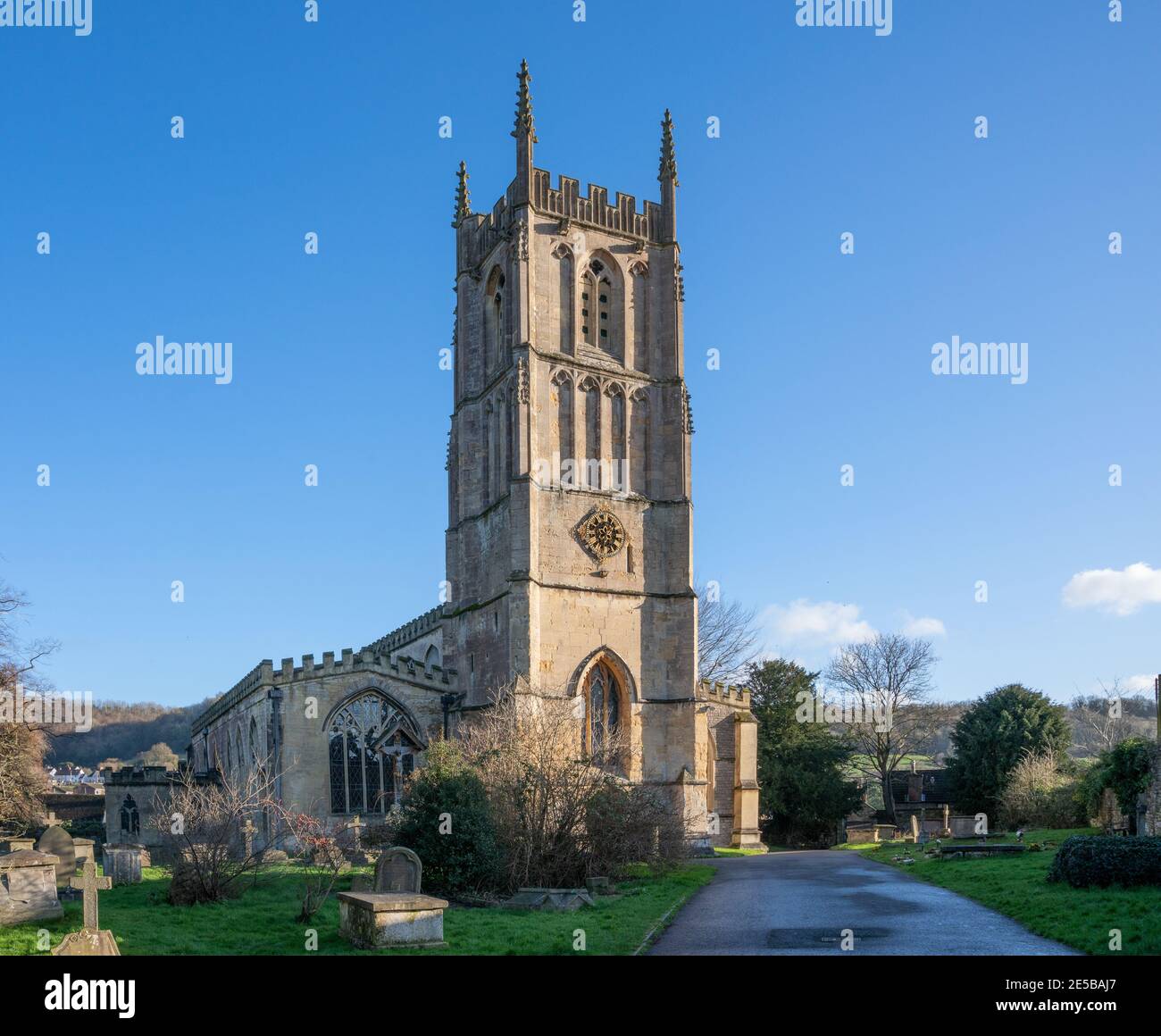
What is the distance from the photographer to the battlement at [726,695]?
1698 inches

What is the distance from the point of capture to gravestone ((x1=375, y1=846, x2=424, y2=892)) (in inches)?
636

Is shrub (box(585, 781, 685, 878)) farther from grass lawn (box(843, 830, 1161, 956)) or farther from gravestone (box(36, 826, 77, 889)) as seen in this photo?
gravestone (box(36, 826, 77, 889))

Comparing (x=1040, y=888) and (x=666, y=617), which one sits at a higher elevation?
(x=666, y=617)

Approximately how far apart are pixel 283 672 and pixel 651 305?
19119mm

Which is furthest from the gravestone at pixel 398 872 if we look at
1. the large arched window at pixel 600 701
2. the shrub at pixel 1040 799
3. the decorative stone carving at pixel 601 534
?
the shrub at pixel 1040 799

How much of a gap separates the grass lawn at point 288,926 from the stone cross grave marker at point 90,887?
3.06 feet

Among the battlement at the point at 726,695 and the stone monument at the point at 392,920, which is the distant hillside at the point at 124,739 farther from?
the stone monument at the point at 392,920

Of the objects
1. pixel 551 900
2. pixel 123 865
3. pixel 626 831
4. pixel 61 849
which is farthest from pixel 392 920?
pixel 123 865

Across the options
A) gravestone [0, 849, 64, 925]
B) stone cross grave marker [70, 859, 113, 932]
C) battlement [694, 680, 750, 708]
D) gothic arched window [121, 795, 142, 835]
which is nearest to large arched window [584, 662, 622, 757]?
battlement [694, 680, 750, 708]

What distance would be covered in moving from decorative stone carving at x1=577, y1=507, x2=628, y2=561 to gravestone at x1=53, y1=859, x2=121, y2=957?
25.3 meters

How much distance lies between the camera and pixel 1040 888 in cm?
1875
